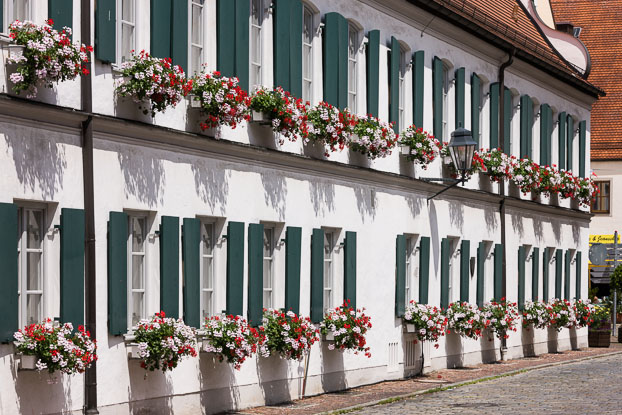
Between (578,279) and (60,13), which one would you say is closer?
(60,13)

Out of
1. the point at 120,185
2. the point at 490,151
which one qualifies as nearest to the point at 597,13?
the point at 490,151

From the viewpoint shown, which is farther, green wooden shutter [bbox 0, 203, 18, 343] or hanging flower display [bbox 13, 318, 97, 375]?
hanging flower display [bbox 13, 318, 97, 375]

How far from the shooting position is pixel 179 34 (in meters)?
14.7

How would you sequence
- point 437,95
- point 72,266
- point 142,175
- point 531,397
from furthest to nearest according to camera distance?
1. point 437,95
2. point 531,397
3. point 142,175
4. point 72,266

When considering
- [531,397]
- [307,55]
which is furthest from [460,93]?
[531,397]

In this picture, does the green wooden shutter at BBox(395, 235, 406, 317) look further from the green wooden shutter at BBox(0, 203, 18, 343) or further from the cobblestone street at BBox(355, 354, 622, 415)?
the green wooden shutter at BBox(0, 203, 18, 343)

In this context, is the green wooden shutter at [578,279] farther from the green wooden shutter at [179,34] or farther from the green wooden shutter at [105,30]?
the green wooden shutter at [105,30]

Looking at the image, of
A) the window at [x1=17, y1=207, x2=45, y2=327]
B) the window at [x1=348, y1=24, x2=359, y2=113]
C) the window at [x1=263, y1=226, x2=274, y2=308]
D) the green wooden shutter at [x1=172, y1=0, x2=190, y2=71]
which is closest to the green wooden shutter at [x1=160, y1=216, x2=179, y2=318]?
the green wooden shutter at [x1=172, y1=0, x2=190, y2=71]

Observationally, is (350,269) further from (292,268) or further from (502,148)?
(502,148)

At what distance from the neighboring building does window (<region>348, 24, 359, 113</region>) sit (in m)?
0.05

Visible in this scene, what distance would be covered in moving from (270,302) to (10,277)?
5934mm

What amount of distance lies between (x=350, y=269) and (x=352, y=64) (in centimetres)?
322

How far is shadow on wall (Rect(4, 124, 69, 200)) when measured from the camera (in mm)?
11906

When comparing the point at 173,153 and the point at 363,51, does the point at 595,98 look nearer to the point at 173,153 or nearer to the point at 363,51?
the point at 363,51
